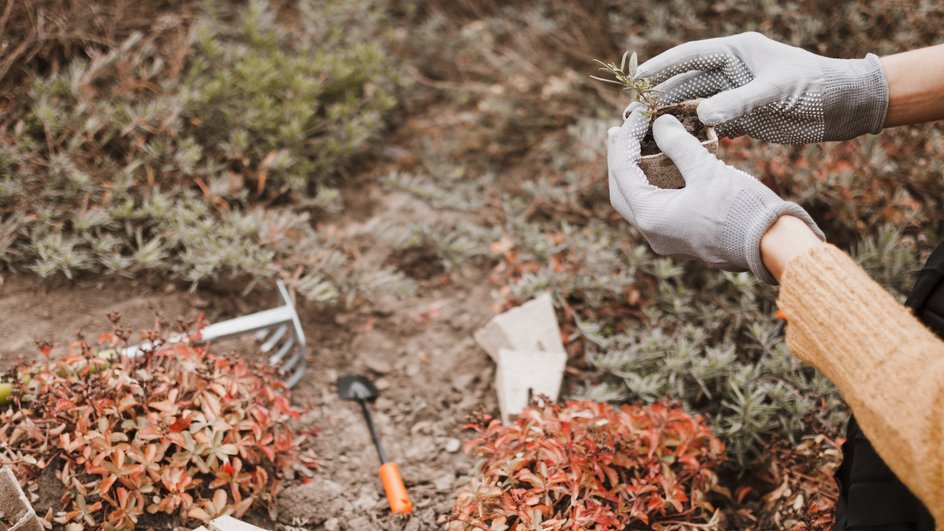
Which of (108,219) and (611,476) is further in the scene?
(108,219)

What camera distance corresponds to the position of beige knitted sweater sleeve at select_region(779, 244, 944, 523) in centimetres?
117

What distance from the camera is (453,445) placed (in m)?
2.59

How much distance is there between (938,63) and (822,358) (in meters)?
0.93

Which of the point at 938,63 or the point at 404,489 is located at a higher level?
the point at 938,63

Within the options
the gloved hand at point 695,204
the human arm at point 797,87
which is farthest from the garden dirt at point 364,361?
the human arm at point 797,87

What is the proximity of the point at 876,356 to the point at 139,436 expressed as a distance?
197cm

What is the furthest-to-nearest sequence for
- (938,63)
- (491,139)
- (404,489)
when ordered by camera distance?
(491,139) → (404,489) → (938,63)

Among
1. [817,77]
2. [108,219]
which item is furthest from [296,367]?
[817,77]

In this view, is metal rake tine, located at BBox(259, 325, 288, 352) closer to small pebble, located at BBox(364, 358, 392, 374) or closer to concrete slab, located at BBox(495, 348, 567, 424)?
small pebble, located at BBox(364, 358, 392, 374)

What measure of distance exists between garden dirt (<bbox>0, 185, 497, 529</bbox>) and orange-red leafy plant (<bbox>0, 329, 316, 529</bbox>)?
0.13 meters

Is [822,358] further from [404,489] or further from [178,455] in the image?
[178,455]

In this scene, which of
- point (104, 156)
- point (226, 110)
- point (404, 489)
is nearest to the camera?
point (404, 489)

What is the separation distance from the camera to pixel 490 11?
463 centimetres

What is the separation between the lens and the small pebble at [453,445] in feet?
8.43
